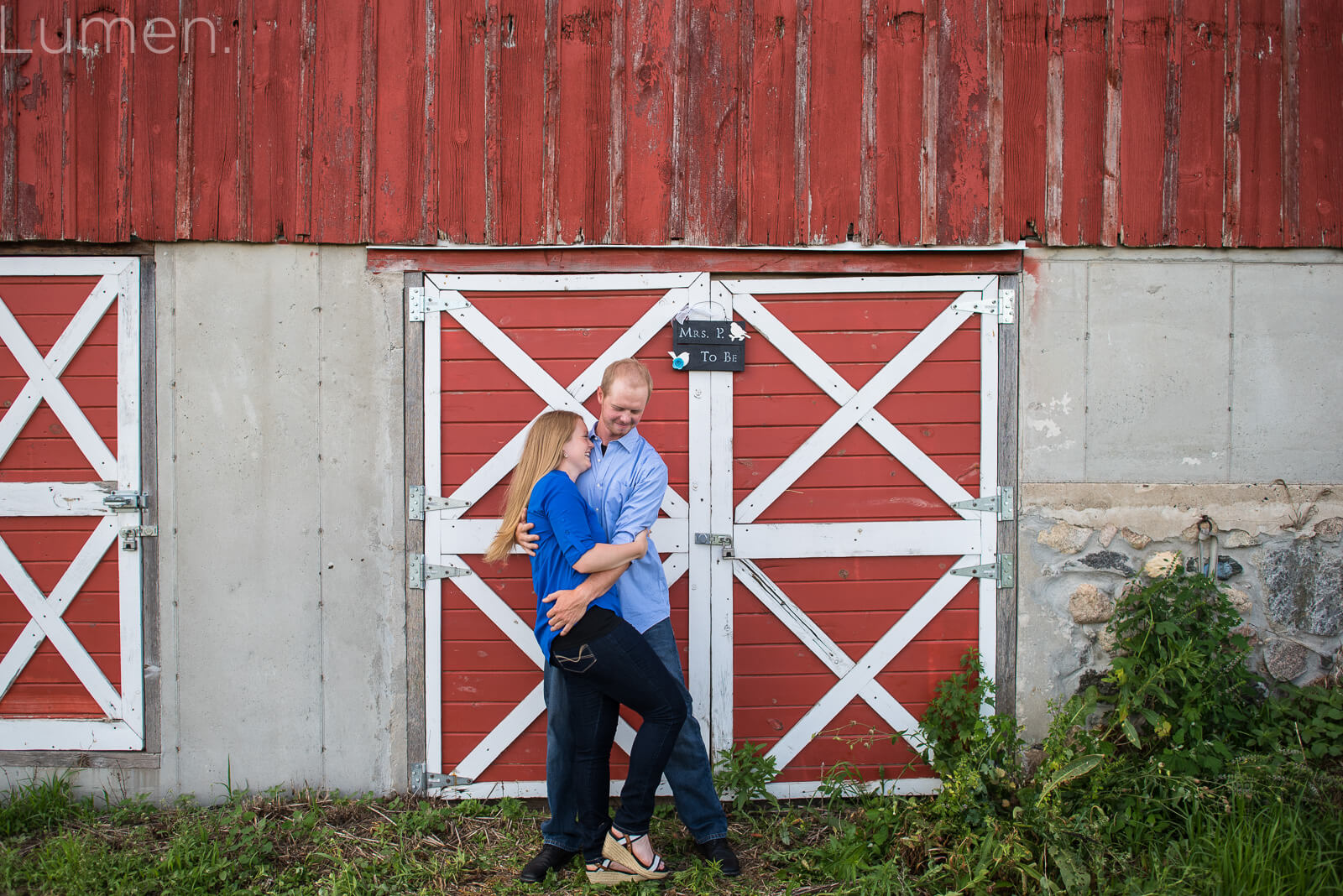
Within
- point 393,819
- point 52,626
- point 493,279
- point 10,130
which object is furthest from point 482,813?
point 10,130

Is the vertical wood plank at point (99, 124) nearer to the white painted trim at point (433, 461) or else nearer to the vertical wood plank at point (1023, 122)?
the white painted trim at point (433, 461)

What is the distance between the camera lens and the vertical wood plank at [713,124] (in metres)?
3.81

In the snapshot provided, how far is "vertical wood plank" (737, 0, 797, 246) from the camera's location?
12.5ft

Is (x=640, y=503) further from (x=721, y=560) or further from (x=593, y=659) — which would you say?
(x=721, y=560)

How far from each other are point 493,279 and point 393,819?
252 cm

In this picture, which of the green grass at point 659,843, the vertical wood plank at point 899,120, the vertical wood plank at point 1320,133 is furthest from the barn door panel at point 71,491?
the vertical wood plank at point 1320,133

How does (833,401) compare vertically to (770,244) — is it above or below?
below

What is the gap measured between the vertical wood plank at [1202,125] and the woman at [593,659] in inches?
120

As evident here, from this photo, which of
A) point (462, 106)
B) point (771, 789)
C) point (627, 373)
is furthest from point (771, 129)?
point (771, 789)

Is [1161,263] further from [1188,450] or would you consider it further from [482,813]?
[482,813]

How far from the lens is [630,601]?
325cm

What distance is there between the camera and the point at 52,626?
383cm

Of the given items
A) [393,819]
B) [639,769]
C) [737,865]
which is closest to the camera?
[639,769]

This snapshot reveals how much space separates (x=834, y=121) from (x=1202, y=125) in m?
1.74
